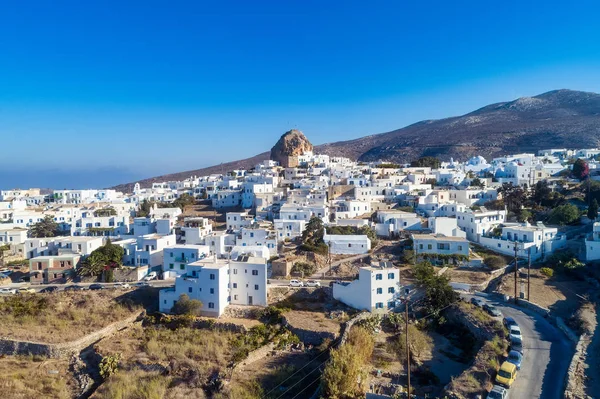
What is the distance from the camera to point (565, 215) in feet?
128

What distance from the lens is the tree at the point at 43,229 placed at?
145 ft

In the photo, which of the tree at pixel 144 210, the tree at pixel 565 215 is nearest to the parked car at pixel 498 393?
the tree at pixel 565 215

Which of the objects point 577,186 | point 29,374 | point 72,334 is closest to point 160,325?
point 72,334

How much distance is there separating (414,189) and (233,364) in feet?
126

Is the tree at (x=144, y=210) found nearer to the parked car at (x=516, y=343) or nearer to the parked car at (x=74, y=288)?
the parked car at (x=74, y=288)

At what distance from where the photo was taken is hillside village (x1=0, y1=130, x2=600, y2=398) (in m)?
27.4

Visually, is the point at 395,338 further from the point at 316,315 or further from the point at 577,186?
the point at 577,186

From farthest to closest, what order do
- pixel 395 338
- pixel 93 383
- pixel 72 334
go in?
pixel 72 334, pixel 395 338, pixel 93 383

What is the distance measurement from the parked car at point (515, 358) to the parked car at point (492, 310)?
5272 mm

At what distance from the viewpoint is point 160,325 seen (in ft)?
87.8

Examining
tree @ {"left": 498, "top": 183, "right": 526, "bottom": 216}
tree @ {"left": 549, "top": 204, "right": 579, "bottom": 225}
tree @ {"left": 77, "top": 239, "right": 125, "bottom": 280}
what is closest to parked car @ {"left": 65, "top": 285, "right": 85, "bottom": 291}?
tree @ {"left": 77, "top": 239, "right": 125, "bottom": 280}

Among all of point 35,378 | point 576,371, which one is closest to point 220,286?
point 35,378

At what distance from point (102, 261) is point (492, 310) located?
28.9m

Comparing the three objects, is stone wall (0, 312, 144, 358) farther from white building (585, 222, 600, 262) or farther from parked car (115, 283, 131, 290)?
white building (585, 222, 600, 262)
